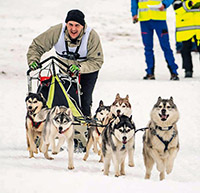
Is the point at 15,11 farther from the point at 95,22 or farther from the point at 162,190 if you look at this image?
the point at 162,190

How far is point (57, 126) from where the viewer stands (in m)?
3.32

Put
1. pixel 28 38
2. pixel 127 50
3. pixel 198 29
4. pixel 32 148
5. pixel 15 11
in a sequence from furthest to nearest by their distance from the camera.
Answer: pixel 15 11, pixel 28 38, pixel 127 50, pixel 198 29, pixel 32 148

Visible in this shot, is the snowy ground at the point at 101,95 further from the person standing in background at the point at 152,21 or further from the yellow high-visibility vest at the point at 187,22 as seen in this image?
the yellow high-visibility vest at the point at 187,22

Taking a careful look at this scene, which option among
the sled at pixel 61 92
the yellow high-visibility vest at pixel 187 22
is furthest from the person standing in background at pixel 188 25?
the sled at pixel 61 92

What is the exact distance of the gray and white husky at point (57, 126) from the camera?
10.9ft

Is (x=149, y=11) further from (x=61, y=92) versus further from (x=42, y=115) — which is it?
(x=42, y=115)

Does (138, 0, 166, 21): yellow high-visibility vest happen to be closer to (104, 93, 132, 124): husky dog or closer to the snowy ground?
the snowy ground

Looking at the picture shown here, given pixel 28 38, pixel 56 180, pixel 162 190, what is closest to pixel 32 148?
pixel 56 180

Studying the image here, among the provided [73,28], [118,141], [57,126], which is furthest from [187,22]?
[57,126]

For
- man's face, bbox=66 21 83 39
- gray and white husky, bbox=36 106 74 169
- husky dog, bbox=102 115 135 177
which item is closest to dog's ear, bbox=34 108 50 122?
gray and white husky, bbox=36 106 74 169

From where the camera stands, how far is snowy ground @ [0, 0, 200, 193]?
3.47m

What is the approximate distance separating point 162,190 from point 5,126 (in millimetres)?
3984

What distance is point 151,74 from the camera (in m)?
9.39

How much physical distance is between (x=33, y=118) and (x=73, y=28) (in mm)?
1112
